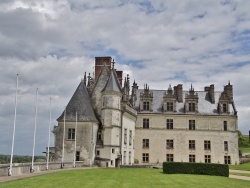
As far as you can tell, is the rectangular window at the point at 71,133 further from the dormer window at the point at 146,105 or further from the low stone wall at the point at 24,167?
the dormer window at the point at 146,105

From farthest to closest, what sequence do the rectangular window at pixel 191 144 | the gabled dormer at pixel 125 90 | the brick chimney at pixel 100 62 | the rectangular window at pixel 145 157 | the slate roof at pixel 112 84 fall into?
the rectangular window at pixel 191 144 → the rectangular window at pixel 145 157 → the brick chimney at pixel 100 62 → the gabled dormer at pixel 125 90 → the slate roof at pixel 112 84

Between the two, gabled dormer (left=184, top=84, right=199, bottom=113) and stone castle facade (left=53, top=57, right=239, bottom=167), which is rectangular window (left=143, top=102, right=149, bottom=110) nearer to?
stone castle facade (left=53, top=57, right=239, bottom=167)

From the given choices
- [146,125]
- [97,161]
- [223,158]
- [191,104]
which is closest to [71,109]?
[97,161]

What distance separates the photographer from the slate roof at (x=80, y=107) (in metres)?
39.0

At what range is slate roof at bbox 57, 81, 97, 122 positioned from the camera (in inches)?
1535

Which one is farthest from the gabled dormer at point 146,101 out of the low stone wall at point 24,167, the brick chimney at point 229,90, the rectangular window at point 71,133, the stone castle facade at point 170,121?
the low stone wall at point 24,167

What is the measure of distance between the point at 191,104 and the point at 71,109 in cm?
2035

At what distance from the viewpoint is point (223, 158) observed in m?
50.4

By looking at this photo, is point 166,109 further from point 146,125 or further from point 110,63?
point 110,63

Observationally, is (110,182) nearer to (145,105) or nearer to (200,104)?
(145,105)

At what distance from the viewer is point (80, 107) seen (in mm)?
39844

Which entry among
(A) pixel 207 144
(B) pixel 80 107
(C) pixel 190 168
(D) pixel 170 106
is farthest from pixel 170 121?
(C) pixel 190 168

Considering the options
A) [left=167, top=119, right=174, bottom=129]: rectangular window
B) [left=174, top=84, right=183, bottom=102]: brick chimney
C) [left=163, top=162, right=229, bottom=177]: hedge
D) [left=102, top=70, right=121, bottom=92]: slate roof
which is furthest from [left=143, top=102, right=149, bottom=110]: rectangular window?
[left=163, top=162, right=229, bottom=177]: hedge

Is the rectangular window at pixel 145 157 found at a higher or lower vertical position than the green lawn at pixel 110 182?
higher
